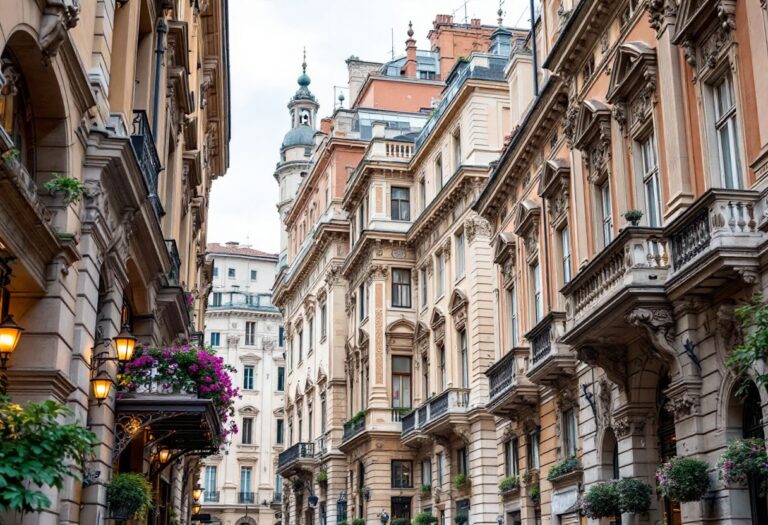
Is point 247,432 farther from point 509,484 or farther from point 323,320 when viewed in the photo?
point 509,484

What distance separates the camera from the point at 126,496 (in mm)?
17969

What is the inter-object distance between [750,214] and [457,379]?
26072mm

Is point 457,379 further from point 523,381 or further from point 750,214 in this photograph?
point 750,214

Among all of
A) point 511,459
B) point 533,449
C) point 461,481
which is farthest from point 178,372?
point 461,481

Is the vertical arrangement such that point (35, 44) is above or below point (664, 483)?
above

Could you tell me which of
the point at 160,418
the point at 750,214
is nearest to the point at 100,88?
the point at 160,418

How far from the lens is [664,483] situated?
61.3 ft

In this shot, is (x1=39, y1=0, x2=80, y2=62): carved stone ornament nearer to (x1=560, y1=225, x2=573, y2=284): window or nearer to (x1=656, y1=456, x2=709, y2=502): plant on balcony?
(x1=656, y1=456, x2=709, y2=502): plant on balcony

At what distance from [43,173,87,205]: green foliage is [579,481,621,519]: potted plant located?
12.7 meters

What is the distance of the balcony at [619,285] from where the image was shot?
1997 centimetres

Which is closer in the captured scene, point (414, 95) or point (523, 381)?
point (523, 381)

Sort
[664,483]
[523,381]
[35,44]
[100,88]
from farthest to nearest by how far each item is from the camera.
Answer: [523,381] < [664,483] < [100,88] < [35,44]

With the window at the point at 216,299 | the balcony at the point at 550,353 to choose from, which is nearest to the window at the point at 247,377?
the window at the point at 216,299

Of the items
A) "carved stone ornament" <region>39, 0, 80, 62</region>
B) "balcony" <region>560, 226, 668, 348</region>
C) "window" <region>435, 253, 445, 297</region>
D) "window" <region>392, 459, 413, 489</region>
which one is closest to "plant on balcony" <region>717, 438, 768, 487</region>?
"balcony" <region>560, 226, 668, 348</region>
